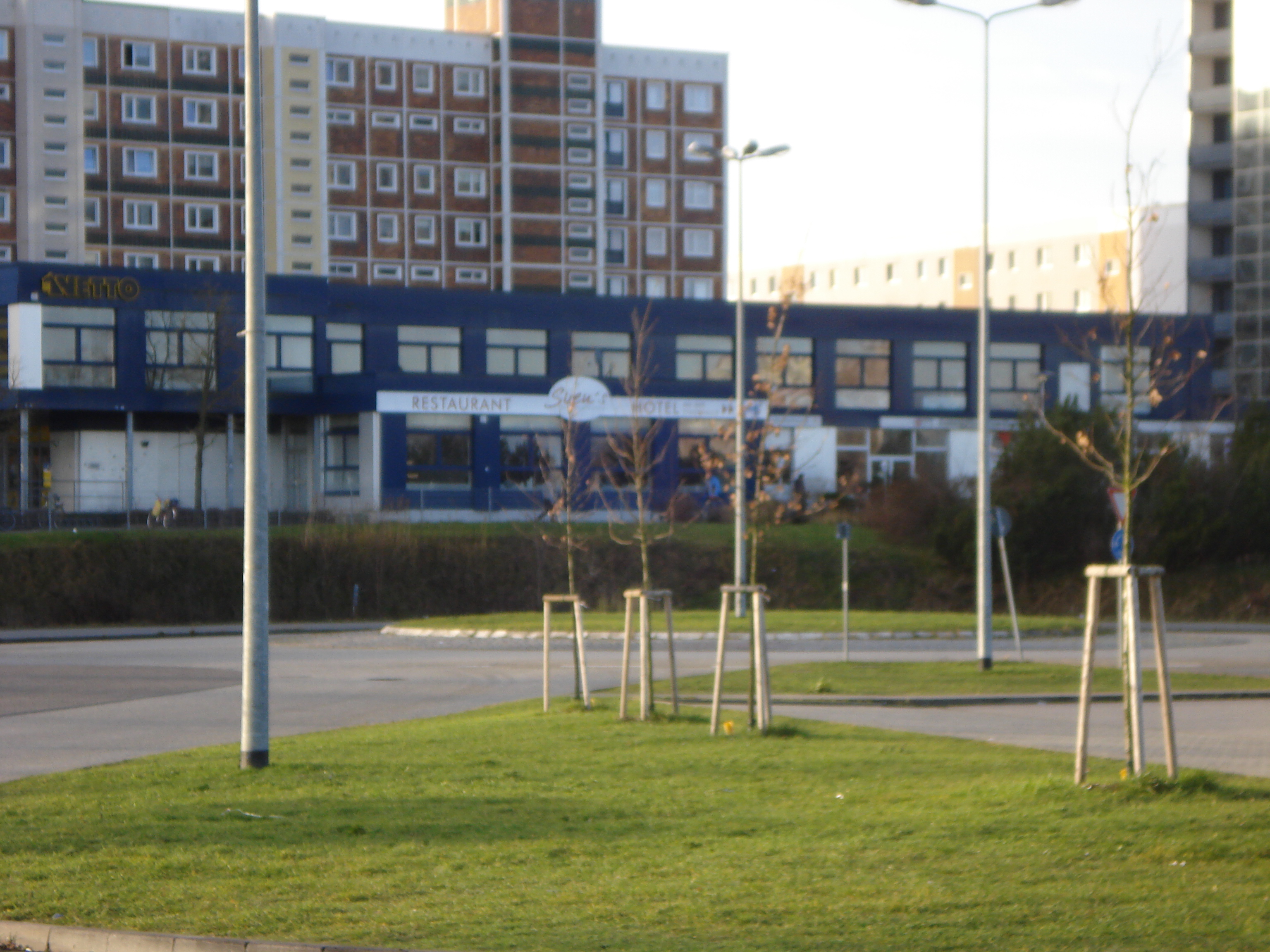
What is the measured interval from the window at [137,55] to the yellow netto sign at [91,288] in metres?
37.9

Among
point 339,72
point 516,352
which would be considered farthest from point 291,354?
point 339,72

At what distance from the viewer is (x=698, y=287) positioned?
97.0 meters

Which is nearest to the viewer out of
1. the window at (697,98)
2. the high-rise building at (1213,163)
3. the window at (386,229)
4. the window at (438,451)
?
the window at (438,451)

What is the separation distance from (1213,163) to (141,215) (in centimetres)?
6038

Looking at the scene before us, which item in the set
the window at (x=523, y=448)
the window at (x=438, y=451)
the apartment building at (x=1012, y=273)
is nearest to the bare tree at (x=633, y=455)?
the window at (x=523, y=448)

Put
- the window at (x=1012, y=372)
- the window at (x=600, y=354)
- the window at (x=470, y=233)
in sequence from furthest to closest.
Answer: the window at (x=470, y=233) < the window at (x=1012, y=372) < the window at (x=600, y=354)

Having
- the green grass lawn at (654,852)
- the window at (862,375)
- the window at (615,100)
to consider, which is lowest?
the green grass lawn at (654,852)

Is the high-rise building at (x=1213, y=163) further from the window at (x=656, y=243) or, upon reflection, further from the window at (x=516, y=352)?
the window at (x=516, y=352)

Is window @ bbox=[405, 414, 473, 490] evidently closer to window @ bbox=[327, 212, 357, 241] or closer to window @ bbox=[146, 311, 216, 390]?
window @ bbox=[146, 311, 216, 390]

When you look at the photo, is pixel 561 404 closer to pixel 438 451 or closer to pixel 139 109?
pixel 438 451

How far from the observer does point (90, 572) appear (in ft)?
130

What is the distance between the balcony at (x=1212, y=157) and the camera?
89.0 m

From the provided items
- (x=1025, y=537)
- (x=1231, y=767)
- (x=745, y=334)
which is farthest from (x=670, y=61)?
(x=1231, y=767)

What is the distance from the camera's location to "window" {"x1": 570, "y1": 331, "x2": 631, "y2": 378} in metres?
58.1
